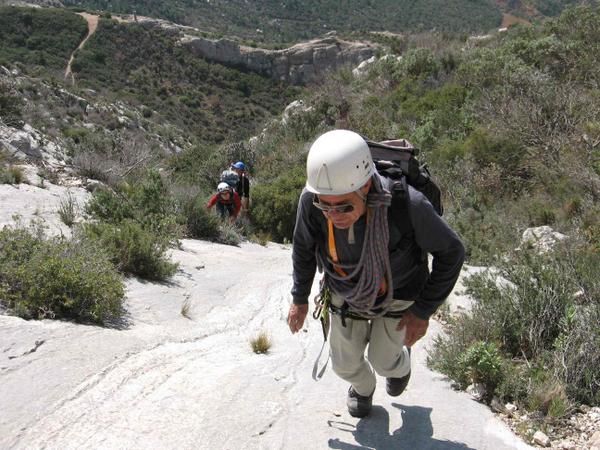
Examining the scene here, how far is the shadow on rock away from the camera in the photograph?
9.70 feet

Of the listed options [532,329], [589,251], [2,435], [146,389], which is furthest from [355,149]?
[589,251]

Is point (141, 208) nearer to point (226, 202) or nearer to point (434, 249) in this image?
point (226, 202)

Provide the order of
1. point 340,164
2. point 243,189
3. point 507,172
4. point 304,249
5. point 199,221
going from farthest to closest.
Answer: point 243,189 → point 507,172 → point 199,221 → point 304,249 → point 340,164

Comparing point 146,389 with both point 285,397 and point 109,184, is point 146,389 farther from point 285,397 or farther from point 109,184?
point 109,184

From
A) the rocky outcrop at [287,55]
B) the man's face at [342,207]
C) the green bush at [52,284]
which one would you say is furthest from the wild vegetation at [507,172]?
the rocky outcrop at [287,55]

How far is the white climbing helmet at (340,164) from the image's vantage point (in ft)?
7.98

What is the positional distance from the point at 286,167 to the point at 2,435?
39.8ft

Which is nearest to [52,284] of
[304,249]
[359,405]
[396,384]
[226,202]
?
[304,249]

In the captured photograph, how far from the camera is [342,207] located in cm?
250

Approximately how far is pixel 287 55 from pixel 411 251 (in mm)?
67264

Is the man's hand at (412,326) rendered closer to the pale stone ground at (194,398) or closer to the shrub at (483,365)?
the pale stone ground at (194,398)

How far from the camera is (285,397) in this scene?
3.44m

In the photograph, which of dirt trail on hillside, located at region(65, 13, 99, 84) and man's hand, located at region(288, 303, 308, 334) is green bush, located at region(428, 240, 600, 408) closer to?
man's hand, located at region(288, 303, 308, 334)

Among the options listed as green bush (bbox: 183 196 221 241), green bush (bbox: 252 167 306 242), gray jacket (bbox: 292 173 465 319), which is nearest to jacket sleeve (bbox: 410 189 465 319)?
gray jacket (bbox: 292 173 465 319)
